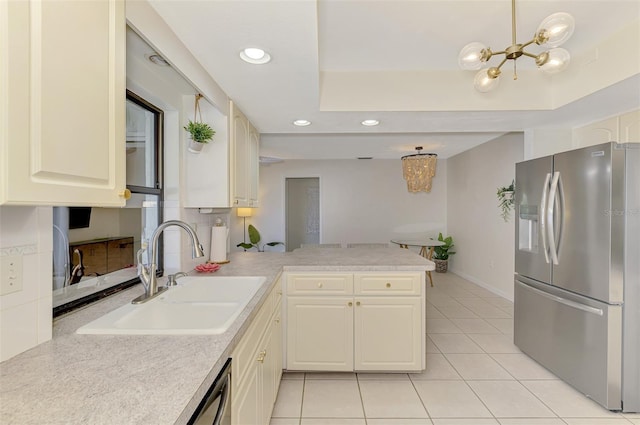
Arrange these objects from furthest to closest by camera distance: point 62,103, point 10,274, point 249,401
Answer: point 249,401
point 10,274
point 62,103

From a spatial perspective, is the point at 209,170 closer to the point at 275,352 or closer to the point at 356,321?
the point at 275,352

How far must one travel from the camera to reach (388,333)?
2.26 meters

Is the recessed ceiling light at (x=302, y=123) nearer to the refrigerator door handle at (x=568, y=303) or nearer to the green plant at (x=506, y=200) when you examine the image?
the refrigerator door handle at (x=568, y=303)

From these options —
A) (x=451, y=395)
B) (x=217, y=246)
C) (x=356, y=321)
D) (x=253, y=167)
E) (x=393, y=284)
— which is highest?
A: (x=253, y=167)

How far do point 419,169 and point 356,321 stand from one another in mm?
3816

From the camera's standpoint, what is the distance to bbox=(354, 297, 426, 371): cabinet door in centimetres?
Result: 225

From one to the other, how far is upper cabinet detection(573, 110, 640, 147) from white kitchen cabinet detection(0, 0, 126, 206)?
144 inches

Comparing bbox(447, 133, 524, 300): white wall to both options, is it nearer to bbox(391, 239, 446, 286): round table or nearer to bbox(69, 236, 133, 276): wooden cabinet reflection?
bbox(391, 239, 446, 286): round table

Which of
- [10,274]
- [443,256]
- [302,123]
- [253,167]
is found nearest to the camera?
[10,274]

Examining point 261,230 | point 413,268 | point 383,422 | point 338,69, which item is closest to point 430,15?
point 338,69

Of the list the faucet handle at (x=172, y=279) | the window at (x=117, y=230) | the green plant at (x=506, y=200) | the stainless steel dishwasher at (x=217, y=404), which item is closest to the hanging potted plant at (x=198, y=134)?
the window at (x=117, y=230)

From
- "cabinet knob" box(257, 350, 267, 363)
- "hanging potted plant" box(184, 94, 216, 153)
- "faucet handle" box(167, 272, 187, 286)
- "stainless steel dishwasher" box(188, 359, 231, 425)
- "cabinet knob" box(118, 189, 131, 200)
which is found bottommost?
"cabinet knob" box(257, 350, 267, 363)

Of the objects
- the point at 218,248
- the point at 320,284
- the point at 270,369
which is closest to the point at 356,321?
the point at 320,284

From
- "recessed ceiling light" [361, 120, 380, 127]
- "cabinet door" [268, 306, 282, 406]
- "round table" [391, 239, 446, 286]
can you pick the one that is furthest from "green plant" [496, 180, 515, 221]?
"cabinet door" [268, 306, 282, 406]
